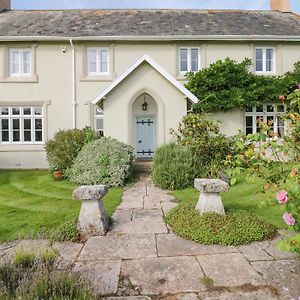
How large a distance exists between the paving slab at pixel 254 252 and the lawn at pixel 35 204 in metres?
3.28

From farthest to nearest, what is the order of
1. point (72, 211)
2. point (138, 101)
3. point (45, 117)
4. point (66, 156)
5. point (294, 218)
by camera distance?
point (45, 117), point (138, 101), point (66, 156), point (72, 211), point (294, 218)

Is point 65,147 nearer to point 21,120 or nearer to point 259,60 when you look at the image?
point 21,120

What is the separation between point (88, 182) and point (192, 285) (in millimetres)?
7292

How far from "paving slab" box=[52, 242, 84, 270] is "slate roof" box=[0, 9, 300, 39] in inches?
500

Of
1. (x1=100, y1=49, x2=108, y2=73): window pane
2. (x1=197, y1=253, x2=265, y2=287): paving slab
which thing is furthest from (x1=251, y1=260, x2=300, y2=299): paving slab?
(x1=100, y1=49, x2=108, y2=73): window pane

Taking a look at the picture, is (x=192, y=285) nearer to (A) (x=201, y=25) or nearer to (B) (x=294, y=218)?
(B) (x=294, y=218)

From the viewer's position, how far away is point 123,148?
35.7ft

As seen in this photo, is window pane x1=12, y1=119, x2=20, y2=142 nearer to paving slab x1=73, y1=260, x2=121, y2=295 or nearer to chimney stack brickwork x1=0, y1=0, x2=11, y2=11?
chimney stack brickwork x1=0, y1=0, x2=11, y2=11

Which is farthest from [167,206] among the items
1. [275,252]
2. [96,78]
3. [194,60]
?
[194,60]

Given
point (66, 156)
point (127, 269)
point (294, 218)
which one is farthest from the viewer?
point (66, 156)

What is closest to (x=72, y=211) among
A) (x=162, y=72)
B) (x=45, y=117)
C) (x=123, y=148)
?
(x=123, y=148)

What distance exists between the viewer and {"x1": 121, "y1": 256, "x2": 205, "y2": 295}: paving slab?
3.52 meters

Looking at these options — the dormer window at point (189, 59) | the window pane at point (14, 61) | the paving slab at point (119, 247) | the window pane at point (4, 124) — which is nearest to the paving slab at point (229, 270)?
the paving slab at point (119, 247)

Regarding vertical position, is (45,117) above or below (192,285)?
above
